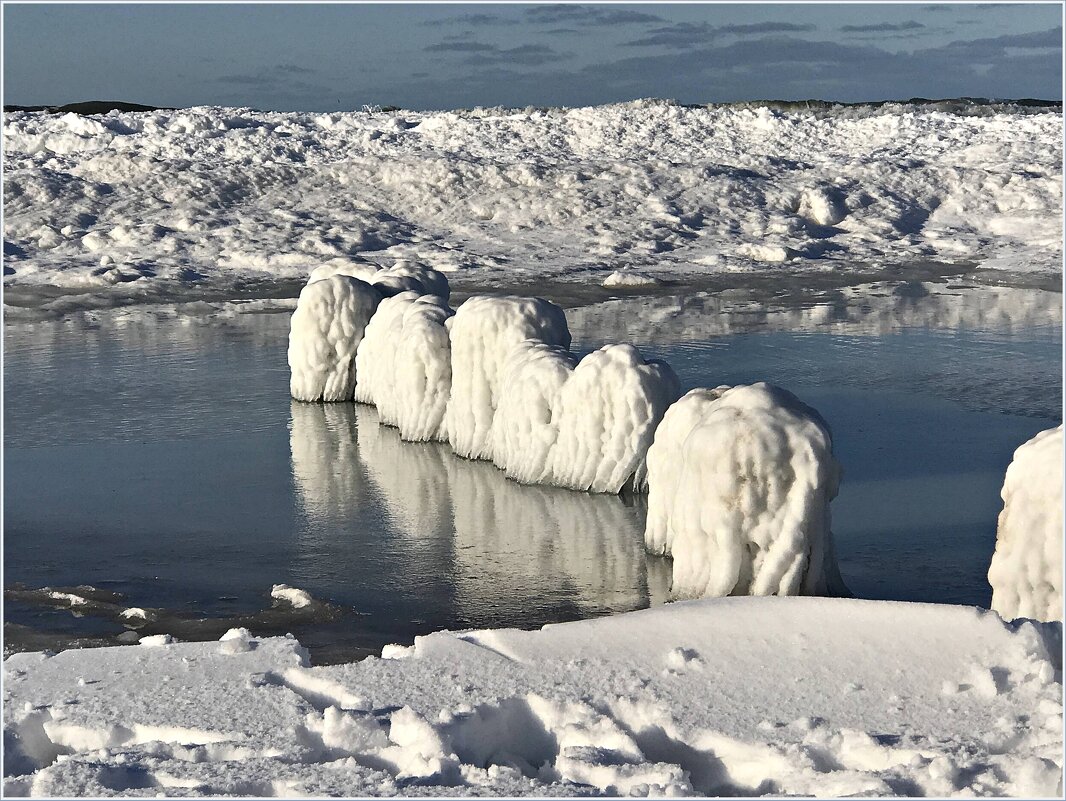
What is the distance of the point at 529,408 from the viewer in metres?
9.91

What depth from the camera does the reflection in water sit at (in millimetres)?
7590

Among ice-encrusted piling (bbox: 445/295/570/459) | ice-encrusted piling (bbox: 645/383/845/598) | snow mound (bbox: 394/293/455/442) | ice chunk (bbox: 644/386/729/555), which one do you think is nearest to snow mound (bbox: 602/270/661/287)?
snow mound (bbox: 394/293/455/442)

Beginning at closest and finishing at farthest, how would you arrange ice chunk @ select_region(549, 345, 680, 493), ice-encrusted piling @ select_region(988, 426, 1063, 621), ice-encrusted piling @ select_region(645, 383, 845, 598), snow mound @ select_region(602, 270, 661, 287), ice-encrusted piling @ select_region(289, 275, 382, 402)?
ice-encrusted piling @ select_region(988, 426, 1063, 621) → ice-encrusted piling @ select_region(645, 383, 845, 598) → ice chunk @ select_region(549, 345, 680, 493) → ice-encrusted piling @ select_region(289, 275, 382, 402) → snow mound @ select_region(602, 270, 661, 287)

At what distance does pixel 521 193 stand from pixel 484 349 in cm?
2000

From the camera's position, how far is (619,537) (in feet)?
28.8

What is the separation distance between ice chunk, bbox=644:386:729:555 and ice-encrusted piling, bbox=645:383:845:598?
1.79 feet

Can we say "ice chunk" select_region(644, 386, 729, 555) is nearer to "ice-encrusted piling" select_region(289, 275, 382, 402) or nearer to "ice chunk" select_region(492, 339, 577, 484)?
"ice chunk" select_region(492, 339, 577, 484)

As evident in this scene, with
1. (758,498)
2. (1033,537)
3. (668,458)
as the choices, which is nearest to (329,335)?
(668,458)

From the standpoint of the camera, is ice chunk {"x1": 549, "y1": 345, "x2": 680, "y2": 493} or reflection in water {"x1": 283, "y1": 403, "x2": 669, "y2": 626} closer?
reflection in water {"x1": 283, "y1": 403, "x2": 669, "y2": 626}

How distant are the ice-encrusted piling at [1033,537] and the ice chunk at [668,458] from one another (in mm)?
1779

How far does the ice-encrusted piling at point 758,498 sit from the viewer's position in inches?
276

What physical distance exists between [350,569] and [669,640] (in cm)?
279

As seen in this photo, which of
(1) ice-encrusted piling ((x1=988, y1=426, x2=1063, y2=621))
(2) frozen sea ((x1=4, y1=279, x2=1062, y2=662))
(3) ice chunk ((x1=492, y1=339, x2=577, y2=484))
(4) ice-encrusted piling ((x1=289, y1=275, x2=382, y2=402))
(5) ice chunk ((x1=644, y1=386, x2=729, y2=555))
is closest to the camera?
(1) ice-encrusted piling ((x1=988, y1=426, x2=1063, y2=621))

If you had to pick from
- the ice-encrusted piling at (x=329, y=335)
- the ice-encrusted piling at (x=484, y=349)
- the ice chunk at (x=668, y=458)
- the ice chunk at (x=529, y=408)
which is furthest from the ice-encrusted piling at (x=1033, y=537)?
the ice-encrusted piling at (x=329, y=335)
